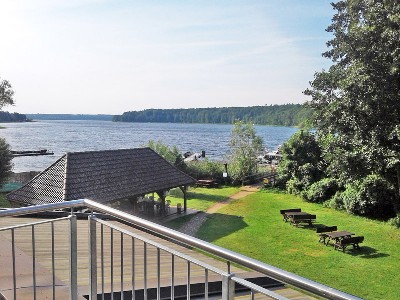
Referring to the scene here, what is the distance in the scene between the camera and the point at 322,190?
3052 cm

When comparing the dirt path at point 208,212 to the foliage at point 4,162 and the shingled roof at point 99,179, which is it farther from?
the foliage at point 4,162

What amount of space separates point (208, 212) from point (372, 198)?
10.6 metres

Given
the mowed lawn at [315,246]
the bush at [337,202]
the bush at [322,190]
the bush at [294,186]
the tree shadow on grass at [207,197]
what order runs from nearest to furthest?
the mowed lawn at [315,246]
the bush at [337,202]
the bush at [322,190]
the tree shadow on grass at [207,197]
the bush at [294,186]

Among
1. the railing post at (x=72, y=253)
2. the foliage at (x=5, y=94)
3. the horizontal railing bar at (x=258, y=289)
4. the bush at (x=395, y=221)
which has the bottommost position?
the bush at (x=395, y=221)

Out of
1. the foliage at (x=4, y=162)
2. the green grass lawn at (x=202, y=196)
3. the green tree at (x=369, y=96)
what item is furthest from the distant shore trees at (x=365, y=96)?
the foliage at (x=4, y=162)

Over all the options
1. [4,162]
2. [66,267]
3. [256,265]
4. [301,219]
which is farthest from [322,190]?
[256,265]

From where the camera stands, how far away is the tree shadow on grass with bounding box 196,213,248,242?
21414mm

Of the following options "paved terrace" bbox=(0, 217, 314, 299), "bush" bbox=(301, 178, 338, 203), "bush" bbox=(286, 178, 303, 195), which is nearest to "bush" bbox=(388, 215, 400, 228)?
"bush" bbox=(301, 178, 338, 203)

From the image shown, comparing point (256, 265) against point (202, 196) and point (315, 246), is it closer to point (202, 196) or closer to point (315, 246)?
point (315, 246)

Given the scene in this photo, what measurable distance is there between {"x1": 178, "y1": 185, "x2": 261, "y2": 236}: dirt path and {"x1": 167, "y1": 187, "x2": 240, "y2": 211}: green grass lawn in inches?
21.3

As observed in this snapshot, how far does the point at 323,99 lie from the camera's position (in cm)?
2395

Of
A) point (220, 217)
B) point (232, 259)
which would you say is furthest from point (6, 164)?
point (232, 259)

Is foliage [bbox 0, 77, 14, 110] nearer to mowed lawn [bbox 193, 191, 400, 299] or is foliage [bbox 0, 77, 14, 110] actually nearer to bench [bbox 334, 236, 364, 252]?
mowed lawn [bbox 193, 191, 400, 299]

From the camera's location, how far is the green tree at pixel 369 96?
18.1 metres
